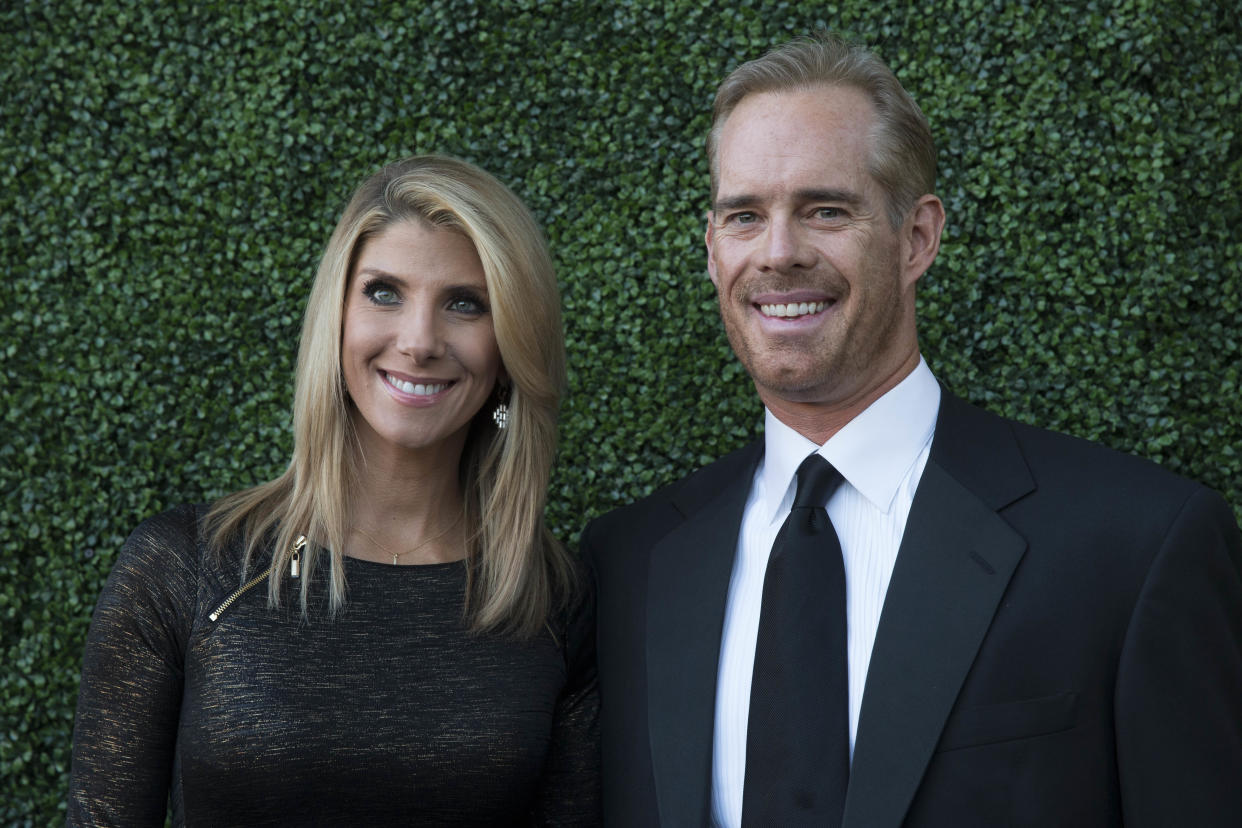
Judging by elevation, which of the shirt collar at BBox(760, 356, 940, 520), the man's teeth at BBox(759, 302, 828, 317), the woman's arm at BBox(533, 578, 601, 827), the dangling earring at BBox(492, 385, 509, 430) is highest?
the man's teeth at BBox(759, 302, 828, 317)

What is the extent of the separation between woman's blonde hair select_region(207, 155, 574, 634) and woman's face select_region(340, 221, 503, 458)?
0.10 feet

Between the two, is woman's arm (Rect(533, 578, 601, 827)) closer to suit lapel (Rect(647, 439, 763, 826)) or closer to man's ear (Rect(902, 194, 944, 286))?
suit lapel (Rect(647, 439, 763, 826))

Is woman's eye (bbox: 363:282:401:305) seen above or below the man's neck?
above

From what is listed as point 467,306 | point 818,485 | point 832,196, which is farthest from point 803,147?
point 467,306

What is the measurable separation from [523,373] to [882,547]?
820mm

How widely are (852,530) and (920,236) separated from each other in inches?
22.9

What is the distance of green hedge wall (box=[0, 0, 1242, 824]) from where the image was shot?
316 cm

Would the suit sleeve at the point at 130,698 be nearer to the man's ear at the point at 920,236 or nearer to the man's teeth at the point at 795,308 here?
the man's teeth at the point at 795,308

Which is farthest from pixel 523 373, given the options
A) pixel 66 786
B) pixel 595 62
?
pixel 66 786

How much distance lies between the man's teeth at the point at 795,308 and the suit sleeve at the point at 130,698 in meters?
1.19

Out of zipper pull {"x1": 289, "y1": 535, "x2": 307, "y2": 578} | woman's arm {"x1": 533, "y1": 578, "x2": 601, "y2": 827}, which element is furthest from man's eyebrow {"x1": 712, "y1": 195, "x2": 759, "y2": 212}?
zipper pull {"x1": 289, "y1": 535, "x2": 307, "y2": 578}

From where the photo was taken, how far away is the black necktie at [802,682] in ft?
6.15

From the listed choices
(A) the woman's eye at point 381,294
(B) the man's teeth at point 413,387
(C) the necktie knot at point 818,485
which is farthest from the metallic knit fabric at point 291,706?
(C) the necktie knot at point 818,485

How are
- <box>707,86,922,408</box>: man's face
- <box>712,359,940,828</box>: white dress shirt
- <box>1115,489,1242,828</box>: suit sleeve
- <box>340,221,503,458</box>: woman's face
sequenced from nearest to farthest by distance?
1. <box>1115,489,1242,828</box>: suit sleeve
2. <box>712,359,940,828</box>: white dress shirt
3. <box>707,86,922,408</box>: man's face
4. <box>340,221,503,458</box>: woman's face
